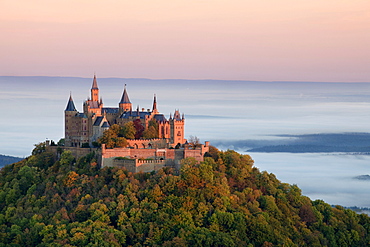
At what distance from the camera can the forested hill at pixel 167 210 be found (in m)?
65.9

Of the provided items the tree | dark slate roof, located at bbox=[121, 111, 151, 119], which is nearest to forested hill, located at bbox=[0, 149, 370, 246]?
the tree

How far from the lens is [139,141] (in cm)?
7525

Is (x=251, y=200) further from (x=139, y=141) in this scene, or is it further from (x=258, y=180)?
(x=139, y=141)

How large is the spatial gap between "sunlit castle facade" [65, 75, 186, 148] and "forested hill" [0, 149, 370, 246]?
128 inches

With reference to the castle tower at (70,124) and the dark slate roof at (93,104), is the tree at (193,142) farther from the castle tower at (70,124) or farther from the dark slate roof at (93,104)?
the castle tower at (70,124)

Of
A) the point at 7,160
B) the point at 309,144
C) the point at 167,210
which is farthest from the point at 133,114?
the point at 309,144

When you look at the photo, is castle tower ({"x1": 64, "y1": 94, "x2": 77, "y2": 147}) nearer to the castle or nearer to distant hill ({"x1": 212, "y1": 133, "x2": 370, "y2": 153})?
the castle

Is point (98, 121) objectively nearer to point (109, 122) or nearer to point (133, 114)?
point (109, 122)

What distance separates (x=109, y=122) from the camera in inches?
3130

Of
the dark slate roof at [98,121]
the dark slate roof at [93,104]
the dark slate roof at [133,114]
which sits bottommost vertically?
the dark slate roof at [98,121]

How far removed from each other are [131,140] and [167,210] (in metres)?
9.97

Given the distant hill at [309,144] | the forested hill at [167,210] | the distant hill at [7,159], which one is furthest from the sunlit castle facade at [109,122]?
the distant hill at [7,159]

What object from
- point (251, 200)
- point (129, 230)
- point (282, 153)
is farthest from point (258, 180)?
point (282, 153)

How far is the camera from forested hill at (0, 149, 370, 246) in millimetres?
65938
